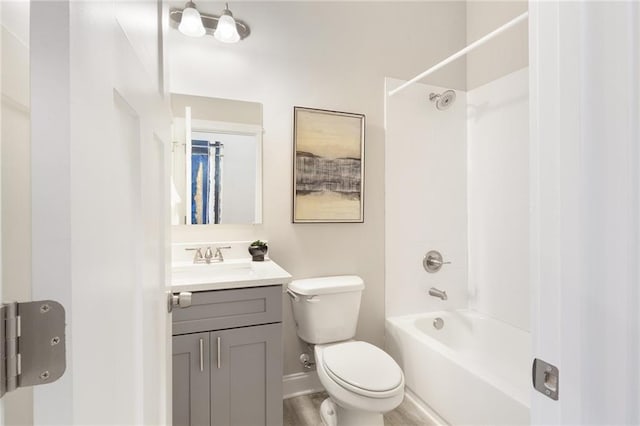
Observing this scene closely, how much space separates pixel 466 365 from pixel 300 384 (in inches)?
39.7

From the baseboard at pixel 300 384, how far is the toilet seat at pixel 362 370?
0.43 m

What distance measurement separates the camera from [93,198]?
0.35m

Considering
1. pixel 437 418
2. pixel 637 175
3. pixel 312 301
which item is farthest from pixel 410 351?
pixel 637 175

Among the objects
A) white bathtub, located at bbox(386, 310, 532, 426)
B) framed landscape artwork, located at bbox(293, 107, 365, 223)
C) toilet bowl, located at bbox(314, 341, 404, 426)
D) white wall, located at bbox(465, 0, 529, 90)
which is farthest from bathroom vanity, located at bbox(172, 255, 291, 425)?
white wall, located at bbox(465, 0, 529, 90)

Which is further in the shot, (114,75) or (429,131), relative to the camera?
(429,131)

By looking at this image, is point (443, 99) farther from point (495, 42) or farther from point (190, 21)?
point (190, 21)

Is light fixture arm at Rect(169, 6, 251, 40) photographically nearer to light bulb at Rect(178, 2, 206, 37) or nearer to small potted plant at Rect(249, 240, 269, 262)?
light bulb at Rect(178, 2, 206, 37)

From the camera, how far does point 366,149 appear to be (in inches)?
87.4

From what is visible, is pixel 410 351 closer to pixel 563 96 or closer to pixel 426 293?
pixel 426 293

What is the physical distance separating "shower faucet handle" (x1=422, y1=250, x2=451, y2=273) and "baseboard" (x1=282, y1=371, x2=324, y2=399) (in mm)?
1068

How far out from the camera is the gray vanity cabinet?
1.35 metres

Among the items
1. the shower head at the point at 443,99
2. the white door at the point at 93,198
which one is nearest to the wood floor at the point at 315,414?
the white door at the point at 93,198

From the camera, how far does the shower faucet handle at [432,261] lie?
7.81 feet

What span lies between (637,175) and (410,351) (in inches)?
72.8
